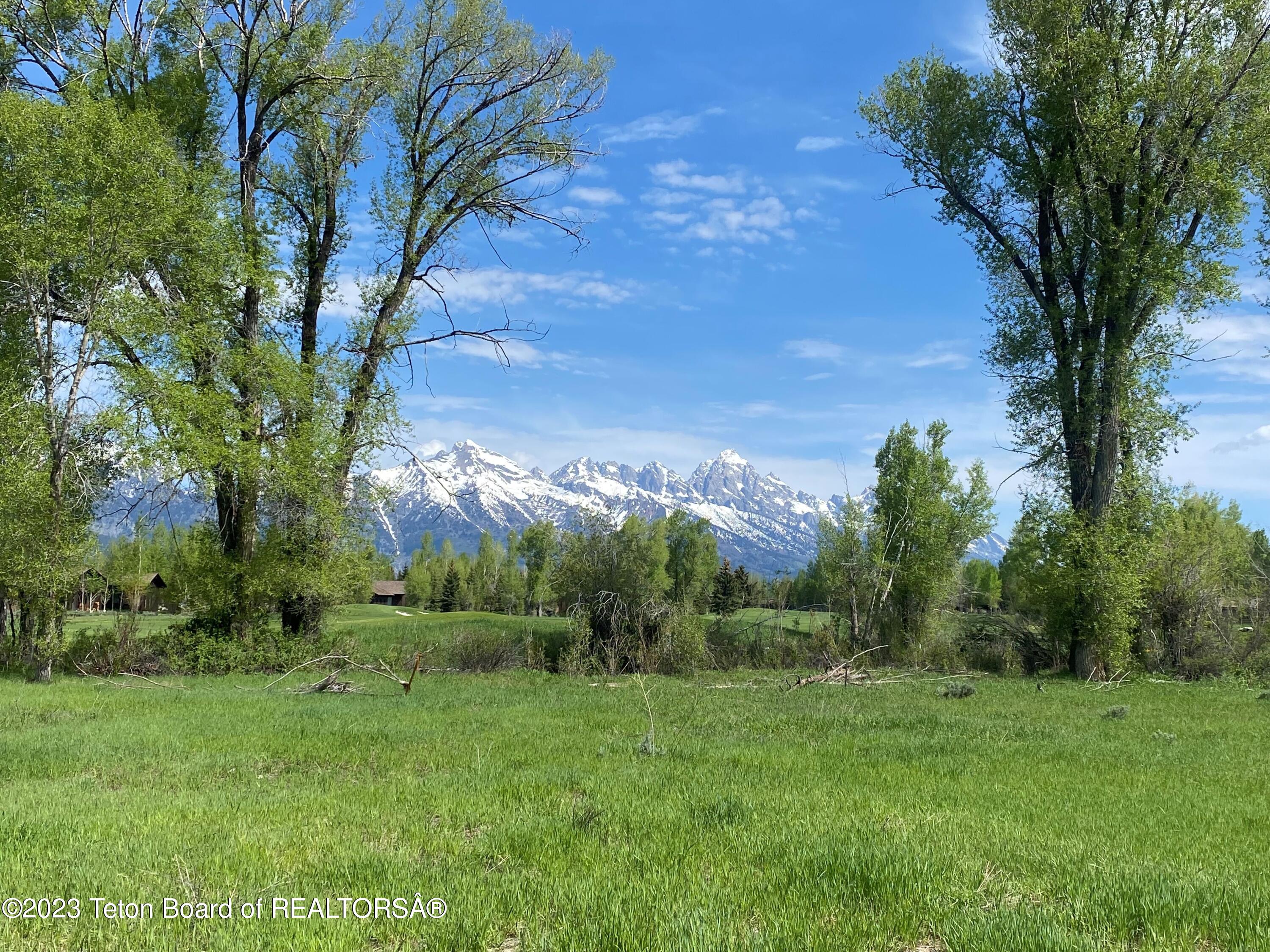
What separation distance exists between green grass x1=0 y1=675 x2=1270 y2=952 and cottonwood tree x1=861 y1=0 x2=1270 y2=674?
1234cm

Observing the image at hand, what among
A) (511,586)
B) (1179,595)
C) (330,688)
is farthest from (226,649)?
(511,586)

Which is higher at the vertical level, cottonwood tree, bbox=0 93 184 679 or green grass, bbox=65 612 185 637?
cottonwood tree, bbox=0 93 184 679

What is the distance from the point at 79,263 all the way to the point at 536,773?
1511cm

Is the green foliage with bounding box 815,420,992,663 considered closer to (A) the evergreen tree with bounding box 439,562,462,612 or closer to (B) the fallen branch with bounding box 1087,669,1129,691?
(B) the fallen branch with bounding box 1087,669,1129,691

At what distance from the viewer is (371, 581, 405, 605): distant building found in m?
126

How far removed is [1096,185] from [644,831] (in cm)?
2251

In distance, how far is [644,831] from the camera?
5293mm

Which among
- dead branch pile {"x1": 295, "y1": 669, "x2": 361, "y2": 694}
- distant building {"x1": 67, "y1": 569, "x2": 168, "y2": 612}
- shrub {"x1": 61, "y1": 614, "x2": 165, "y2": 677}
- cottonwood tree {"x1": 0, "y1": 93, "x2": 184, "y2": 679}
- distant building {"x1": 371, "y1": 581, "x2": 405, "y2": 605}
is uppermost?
cottonwood tree {"x1": 0, "y1": 93, "x2": 184, "y2": 679}

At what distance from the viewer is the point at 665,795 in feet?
20.8

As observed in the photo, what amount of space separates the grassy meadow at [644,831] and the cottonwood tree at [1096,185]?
12145mm

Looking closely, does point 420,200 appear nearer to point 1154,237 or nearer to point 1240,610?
point 1154,237

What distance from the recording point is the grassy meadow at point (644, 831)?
3674 mm

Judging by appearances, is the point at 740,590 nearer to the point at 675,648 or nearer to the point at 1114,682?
the point at 675,648

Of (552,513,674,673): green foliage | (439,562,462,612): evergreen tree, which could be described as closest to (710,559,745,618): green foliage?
(439,562,462,612): evergreen tree
